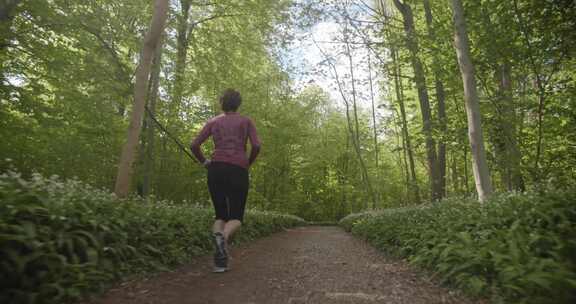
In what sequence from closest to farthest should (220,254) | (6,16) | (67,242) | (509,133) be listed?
(67,242), (220,254), (509,133), (6,16)

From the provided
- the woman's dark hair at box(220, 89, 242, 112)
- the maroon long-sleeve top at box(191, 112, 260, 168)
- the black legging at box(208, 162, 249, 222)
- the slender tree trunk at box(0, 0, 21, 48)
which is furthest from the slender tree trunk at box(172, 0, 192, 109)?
the black legging at box(208, 162, 249, 222)

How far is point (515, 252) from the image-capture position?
10.4ft

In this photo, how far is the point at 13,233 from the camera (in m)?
2.70

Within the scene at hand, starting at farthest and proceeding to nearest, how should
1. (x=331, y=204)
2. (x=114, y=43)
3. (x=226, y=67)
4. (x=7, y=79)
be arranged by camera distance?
1. (x=331, y=204)
2. (x=226, y=67)
3. (x=7, y=79)
4. (x=114, y=43)

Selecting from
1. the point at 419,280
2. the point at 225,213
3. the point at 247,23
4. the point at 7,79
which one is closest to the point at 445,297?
the point at 419,280

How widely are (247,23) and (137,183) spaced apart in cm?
804

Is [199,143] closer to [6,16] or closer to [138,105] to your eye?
[138,105]

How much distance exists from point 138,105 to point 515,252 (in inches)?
209

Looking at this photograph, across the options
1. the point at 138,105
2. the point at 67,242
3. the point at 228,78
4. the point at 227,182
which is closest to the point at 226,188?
the point at 227,182

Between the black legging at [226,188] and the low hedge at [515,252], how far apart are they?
2.54 metres

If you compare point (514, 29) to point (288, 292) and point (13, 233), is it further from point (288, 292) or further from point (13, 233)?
point (13, 233)

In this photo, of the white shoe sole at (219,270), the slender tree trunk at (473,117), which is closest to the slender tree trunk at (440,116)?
the slender tree trunk at (473,117)

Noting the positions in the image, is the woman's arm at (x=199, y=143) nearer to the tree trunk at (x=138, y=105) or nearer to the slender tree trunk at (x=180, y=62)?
the tree trunk at (x=138, y=105)

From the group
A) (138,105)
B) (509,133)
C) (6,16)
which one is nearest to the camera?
(138,105)
